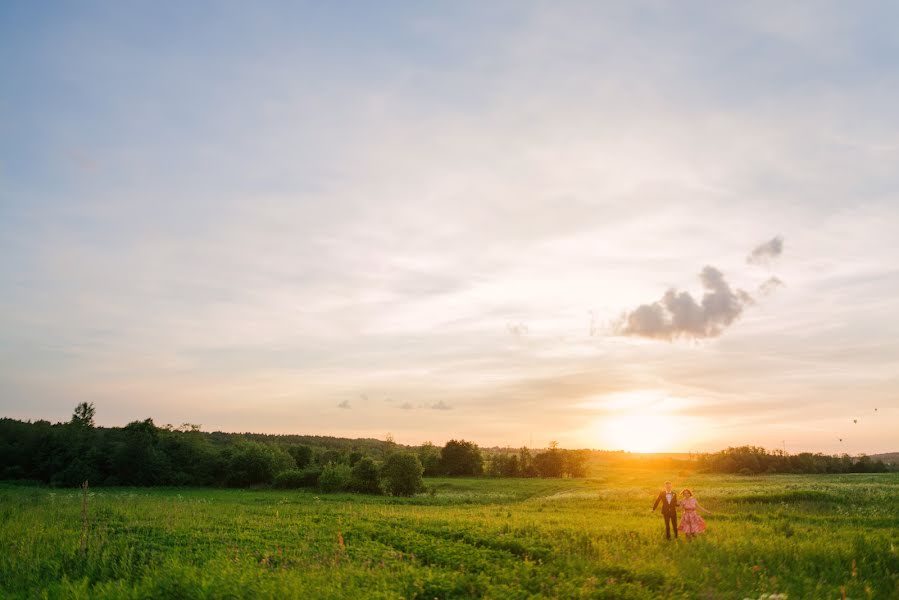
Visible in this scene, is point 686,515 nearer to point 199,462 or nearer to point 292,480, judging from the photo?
point 292,480

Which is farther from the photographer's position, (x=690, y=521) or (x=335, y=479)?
(x=335, y=479)

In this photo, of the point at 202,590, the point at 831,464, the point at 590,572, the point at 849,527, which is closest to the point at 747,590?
the point at 590,572

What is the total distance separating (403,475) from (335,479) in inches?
361

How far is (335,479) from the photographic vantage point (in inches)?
2943

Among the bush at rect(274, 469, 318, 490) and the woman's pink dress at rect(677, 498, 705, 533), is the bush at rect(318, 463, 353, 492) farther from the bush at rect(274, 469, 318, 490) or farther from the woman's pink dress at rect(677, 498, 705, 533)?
the woman's pink dress at rect(677, 498, 705, 533)

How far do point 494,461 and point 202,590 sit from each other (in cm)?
A: 12649

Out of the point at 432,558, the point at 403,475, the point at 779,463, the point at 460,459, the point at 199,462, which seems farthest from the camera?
the point at 460,459

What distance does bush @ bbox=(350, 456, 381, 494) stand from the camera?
74.5 metres

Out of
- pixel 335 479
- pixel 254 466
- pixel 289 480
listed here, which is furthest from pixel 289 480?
pixel 335 479

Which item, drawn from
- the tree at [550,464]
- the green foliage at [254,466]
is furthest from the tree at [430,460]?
the green foliage at [254,466]

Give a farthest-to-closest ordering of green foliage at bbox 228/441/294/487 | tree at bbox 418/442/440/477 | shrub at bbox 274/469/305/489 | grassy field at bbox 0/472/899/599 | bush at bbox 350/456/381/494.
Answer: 1. tree at bbox 418/442/440/477
2. green foliage at bbox 228/441/294/487
3. shrub at bbox 274/469/305/489
4. bush at bbox 350/456/381/494
5. grassy field at bbox 0/472/899/599

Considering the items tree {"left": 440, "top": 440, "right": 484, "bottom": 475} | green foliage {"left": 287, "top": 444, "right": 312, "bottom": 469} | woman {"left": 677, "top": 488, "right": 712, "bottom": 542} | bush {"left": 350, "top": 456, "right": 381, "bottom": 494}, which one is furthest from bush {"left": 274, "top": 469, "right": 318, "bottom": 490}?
woman {"left": 677, "top": 488, "right": 712, "bottom": 542}

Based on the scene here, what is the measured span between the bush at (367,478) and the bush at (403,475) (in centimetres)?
142

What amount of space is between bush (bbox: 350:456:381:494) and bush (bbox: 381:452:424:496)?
1.42 meters
